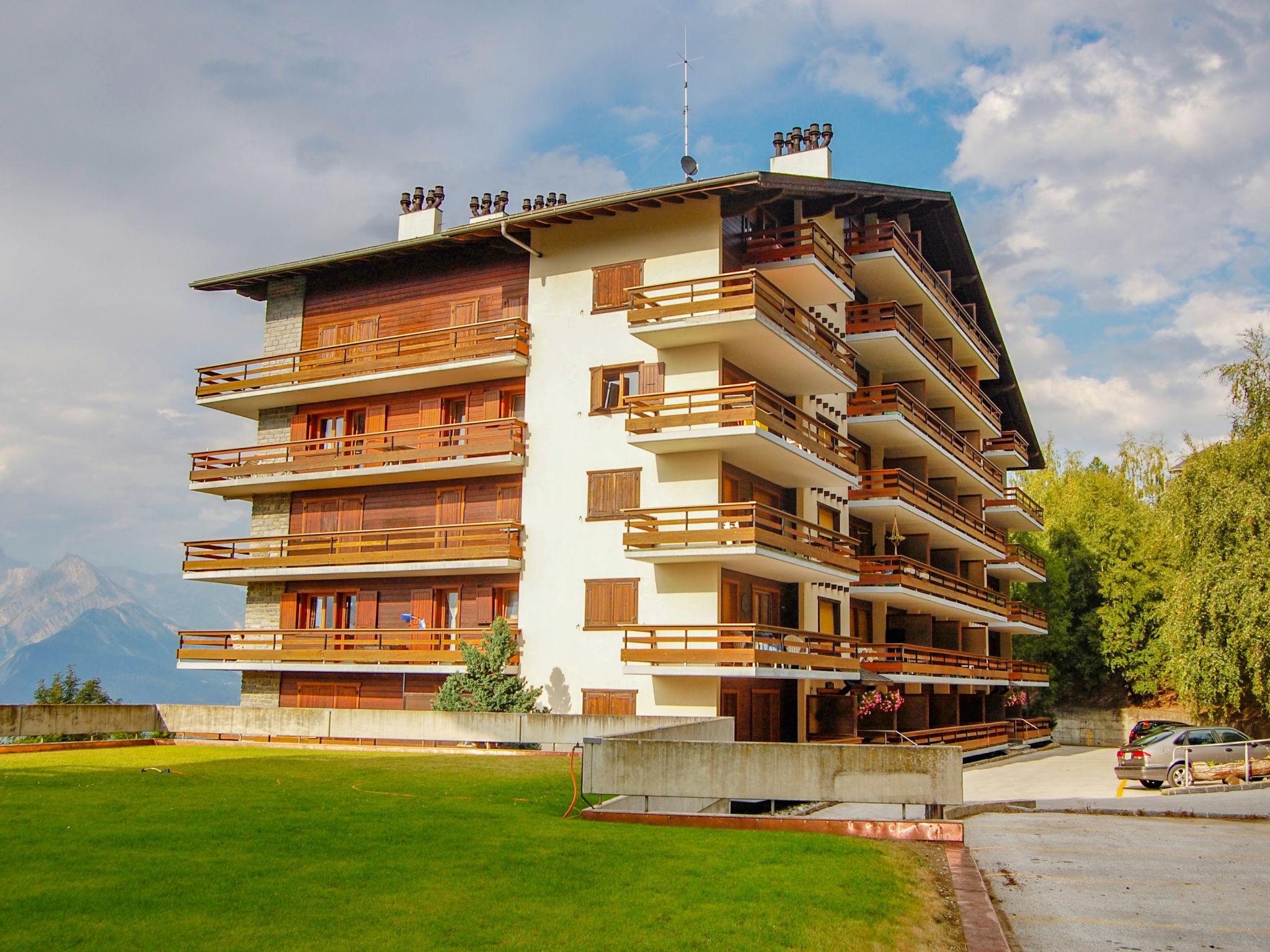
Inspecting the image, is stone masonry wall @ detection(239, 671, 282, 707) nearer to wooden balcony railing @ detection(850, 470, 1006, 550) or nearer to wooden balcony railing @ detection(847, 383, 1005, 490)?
wooden balcony railing @ detection(850, 470, 1006, 550)

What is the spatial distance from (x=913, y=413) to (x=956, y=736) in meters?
12.1

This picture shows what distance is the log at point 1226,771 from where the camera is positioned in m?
30.7

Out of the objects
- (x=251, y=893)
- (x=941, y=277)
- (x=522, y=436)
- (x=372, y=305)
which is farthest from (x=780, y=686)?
(x=251, y=893)

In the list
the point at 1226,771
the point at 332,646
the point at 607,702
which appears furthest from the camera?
the point at 332,646

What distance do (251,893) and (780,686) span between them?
77.4 feet

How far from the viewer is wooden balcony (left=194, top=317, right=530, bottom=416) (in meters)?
32.7

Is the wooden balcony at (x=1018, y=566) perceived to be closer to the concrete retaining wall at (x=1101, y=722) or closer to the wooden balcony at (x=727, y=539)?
the concrete retaining wall at (x=1101, y=722)

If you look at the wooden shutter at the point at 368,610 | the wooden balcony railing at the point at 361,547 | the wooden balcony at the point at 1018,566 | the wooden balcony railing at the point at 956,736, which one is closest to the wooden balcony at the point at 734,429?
the wooden balcony railing at the point at 361,547

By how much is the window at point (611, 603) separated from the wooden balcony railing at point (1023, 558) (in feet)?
79.9

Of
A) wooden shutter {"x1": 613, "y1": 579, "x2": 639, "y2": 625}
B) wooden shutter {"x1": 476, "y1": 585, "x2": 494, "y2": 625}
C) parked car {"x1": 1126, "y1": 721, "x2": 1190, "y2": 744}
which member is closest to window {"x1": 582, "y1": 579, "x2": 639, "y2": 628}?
wooden shutter {"x1": 613, "y1": 579, "x2": 639, "y2": 625}

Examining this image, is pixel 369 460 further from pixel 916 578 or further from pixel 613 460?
pixel 916 578

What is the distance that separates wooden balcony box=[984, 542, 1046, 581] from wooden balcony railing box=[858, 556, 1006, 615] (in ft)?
17.3

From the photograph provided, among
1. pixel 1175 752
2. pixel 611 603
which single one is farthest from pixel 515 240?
pixel 1175 752

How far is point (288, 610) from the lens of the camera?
3591cm
